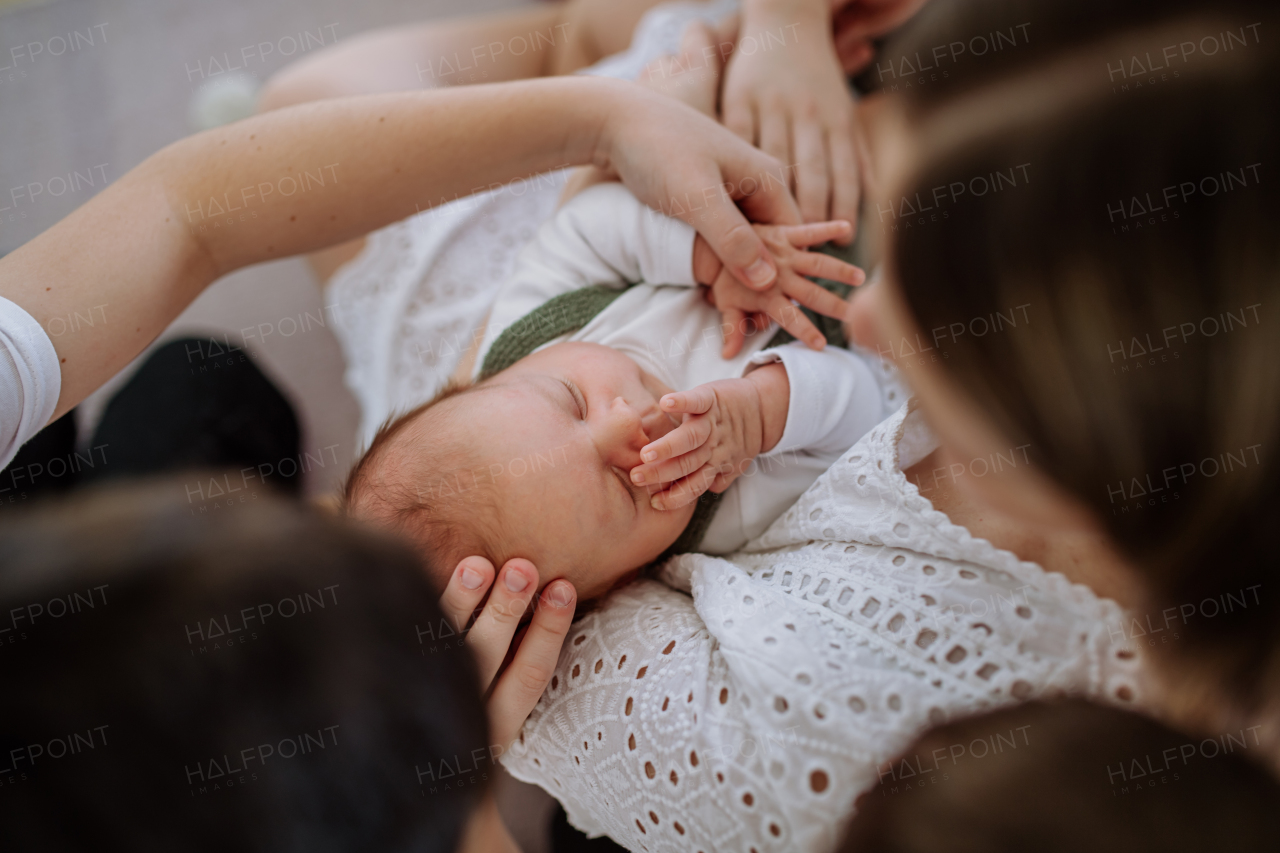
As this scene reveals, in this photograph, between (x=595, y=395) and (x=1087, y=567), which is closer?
(x=1087, y=567)

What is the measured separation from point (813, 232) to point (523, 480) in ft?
1.65

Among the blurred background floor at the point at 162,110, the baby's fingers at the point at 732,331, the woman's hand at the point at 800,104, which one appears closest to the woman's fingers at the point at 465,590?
the baby's fingers at the point at 732,331

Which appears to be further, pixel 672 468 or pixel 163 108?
pixel 163 108

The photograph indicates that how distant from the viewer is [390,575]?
18.0 inches

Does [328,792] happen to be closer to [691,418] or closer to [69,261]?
[691,418]

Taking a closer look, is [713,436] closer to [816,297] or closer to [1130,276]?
[816,297]

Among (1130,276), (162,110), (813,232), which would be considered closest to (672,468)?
(813,232)

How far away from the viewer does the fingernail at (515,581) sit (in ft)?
2.51

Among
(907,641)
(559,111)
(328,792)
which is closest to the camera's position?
(328,792)

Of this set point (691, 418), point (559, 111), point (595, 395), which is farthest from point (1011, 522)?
point (559, 111)

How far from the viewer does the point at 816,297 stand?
3.06 feet

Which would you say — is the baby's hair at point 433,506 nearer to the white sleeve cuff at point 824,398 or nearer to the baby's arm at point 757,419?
the baby's arm at point 757,419

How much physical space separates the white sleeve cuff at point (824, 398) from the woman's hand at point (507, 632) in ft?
1.17

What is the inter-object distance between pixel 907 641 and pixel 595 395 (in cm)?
46
